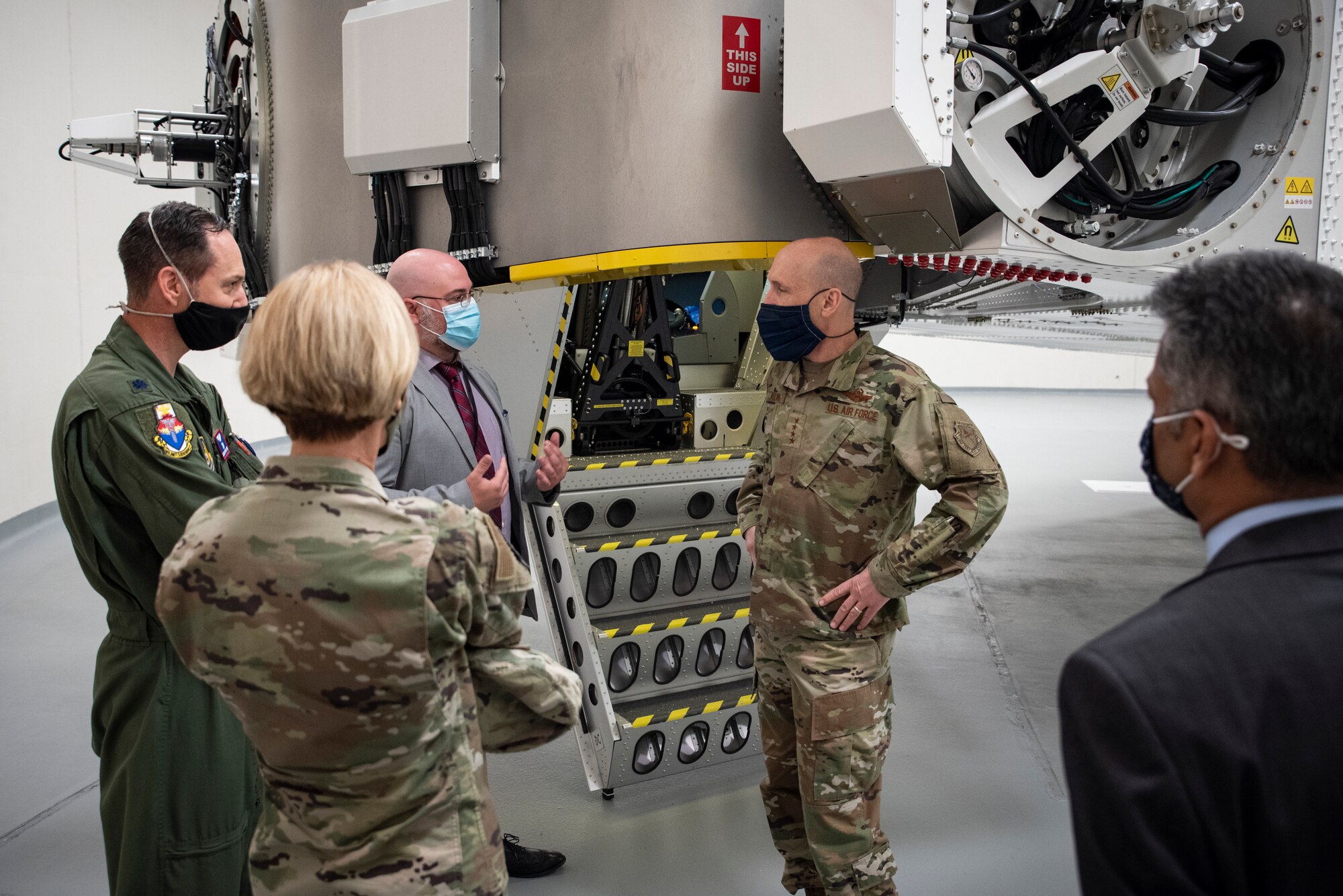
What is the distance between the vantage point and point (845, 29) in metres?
2.36

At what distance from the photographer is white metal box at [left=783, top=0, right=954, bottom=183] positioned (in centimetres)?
230

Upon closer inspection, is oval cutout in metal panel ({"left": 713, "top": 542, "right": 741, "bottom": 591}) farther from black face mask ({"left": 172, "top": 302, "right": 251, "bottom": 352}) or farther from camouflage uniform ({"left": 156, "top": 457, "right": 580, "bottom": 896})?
camouflage uniform ({"left": 156, "top": 457, "right": 580, "bottom": 896})

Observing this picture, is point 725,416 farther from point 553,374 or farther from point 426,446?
point 426,446

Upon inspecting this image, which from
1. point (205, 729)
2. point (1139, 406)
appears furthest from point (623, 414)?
point (1139, 406)

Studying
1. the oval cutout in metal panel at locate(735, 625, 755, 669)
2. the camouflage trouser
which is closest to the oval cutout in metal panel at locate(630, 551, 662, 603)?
the oval cutout in metal panel at locate(735, 625, 755, 669)

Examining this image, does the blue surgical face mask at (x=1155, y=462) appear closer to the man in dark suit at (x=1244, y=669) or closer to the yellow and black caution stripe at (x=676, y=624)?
the man in dark suit at (x=1244, y=669)

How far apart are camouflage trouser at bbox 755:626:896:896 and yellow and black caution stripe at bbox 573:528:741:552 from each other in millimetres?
1065

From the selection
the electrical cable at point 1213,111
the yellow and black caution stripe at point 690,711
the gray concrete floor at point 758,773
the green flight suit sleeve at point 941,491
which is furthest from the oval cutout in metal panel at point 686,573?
the electrical cable at point 1213,111

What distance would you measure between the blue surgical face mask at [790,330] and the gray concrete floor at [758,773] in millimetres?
1703

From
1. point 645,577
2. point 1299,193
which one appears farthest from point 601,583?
point 1299,193

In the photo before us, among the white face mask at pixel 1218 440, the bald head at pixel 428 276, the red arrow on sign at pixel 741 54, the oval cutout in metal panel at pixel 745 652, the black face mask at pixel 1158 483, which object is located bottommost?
the oval cutout in metal panel at pixel 745 652

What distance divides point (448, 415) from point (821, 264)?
1067mm

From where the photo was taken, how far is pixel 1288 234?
312 centimetres

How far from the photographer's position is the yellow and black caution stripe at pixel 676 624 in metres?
3.52
